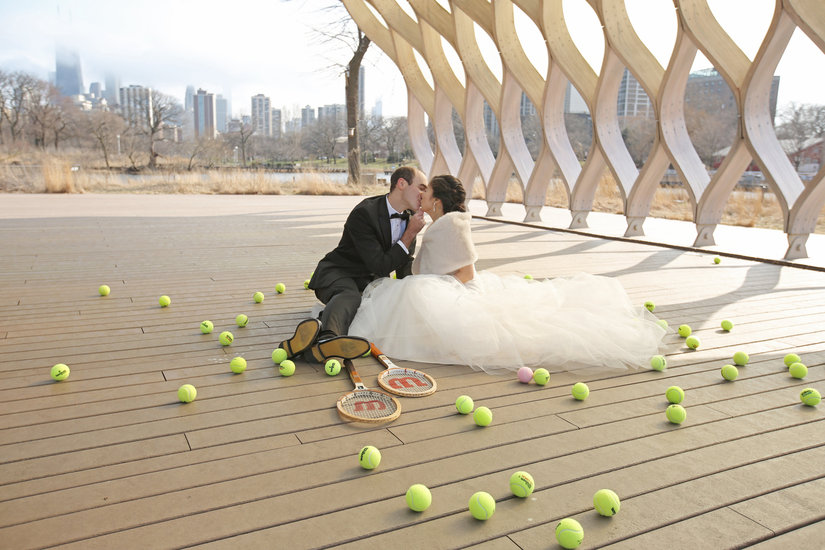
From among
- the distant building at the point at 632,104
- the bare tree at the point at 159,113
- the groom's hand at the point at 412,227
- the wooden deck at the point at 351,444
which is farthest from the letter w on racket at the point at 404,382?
the bare tree at the point at 159,113

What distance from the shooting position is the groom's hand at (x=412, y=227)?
4.14m

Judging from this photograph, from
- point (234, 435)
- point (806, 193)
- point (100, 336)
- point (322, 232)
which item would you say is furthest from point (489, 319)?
point (322, 232)

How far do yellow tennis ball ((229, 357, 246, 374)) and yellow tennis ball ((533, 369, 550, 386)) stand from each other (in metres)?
1.60

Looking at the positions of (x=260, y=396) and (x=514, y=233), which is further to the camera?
(x=514, y=233)

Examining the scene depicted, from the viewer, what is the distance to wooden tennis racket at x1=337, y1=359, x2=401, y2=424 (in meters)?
2.74

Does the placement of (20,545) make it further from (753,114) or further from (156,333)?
(753,114)

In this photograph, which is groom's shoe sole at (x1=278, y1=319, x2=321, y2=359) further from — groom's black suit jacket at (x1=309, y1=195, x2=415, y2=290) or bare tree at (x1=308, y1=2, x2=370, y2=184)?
bare tree at (x1=308, y1=2, x2=370, y2=184)

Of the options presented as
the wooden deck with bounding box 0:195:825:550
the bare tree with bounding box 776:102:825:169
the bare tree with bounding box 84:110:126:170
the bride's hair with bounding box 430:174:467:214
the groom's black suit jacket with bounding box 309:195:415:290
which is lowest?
the wooden deck with bounding box 0:195:825:550

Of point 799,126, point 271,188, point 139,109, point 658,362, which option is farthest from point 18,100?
point 658,362

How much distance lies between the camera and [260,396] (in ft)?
10.2

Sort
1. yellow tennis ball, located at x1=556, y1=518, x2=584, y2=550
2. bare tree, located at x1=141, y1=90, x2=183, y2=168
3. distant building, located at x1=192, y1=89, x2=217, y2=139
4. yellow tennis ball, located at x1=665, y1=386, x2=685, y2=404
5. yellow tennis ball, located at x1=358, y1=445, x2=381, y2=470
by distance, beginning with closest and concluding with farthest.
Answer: yellow tennis ball, located at x1=556, y1=518, x2=584, y2=550 → yellow tennis ball, located at x1=358, y1=445, x2=381, y2=470 → yellow tennis ball, located at x1=665, y1=386, x2=685, y2=404 → bare tree, located at x1=141, y1=90, x2=183, y2=168 → distant building, located at x1=192, y1=89, x2=217, y2=139

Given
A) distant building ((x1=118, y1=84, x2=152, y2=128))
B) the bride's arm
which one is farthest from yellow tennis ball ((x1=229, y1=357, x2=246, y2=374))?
distant building ((x1=118, y1=84, x2=152, y2=128))

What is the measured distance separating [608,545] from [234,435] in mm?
1551

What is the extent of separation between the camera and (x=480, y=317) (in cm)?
362
